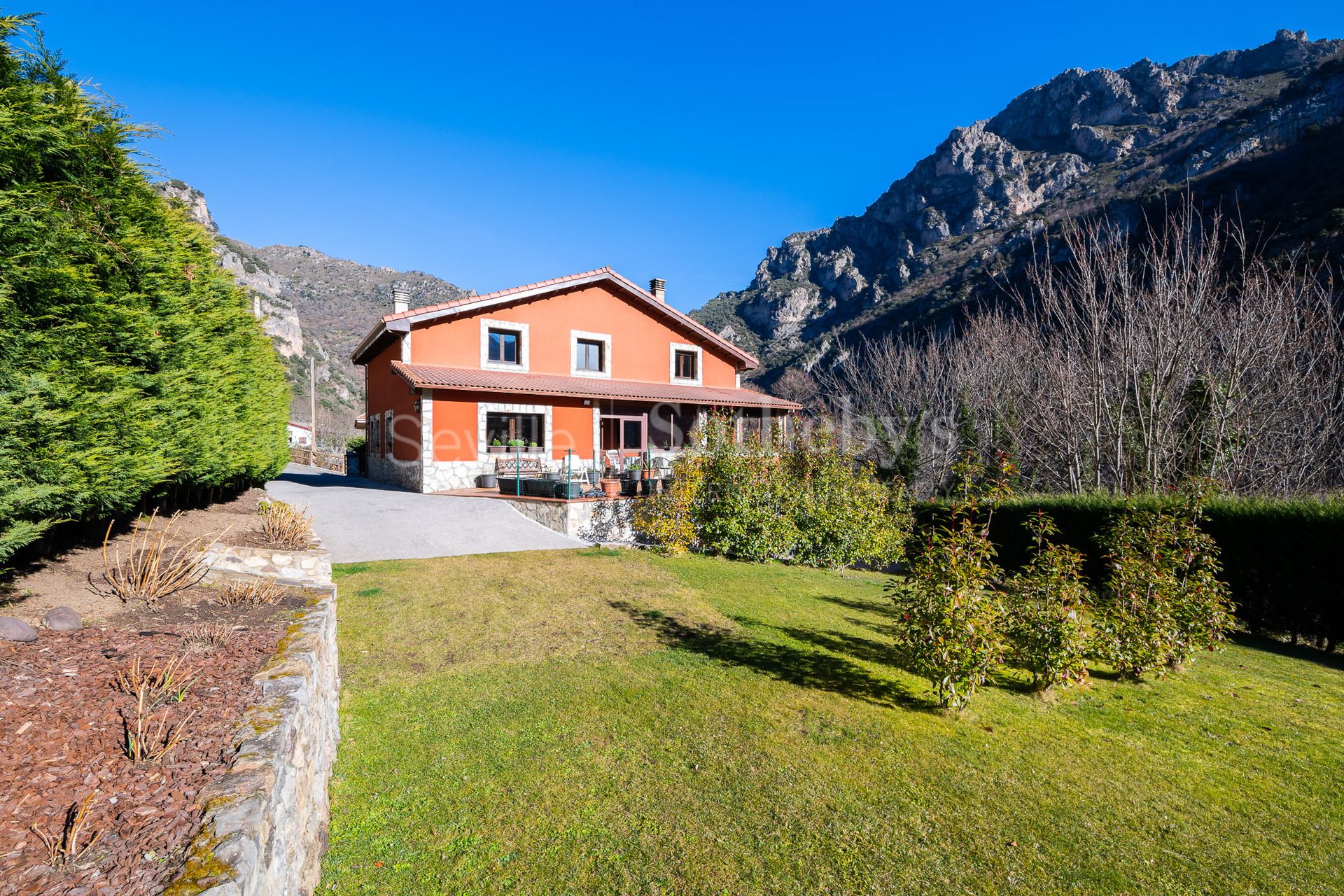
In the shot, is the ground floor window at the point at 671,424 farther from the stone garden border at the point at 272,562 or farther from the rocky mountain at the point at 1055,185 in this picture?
the rocky mountain at the point at 1055,185

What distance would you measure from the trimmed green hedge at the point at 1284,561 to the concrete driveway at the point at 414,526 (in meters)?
8.88

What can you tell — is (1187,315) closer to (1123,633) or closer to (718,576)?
(1123,633)

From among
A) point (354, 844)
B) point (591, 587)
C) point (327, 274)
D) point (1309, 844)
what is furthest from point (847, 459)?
point (327, 274)

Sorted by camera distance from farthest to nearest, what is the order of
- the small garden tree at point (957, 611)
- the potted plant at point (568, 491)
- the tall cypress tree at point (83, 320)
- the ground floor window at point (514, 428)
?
the ground floor window at point (514, 428)
the potted plant at point (568, 491)
the small garden tree at point (957, 611)
the tall cypress tree at point (83, 320)

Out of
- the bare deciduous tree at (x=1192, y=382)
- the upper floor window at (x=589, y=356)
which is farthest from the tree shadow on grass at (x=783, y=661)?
the upper floor window at (x=589, y=356)

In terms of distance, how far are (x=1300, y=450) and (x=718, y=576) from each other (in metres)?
13.8

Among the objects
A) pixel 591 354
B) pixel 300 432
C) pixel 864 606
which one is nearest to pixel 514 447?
pixel 591 354

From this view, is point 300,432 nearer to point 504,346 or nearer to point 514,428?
point 504,346


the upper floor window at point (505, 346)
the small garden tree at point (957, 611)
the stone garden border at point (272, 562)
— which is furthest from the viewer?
the upper floor window at point (505, 346)

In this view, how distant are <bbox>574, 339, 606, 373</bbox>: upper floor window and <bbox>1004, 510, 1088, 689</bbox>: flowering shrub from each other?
19158mm

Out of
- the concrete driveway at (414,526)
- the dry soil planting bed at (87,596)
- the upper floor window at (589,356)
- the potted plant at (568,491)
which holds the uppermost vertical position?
the upper floor window at (589,356)

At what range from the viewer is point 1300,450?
43.5 ft

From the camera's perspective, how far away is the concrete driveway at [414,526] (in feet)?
38.4

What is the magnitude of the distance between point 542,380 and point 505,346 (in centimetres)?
204
